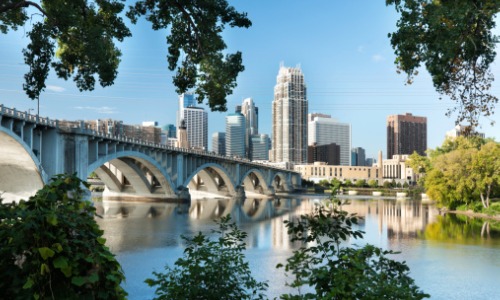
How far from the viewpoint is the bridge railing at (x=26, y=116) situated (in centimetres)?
3669

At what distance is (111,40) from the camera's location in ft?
37.7

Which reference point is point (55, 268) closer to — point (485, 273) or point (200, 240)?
point (200, 240)

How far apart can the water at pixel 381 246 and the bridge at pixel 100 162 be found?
317 inches

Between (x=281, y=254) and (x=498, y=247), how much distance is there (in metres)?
16.1

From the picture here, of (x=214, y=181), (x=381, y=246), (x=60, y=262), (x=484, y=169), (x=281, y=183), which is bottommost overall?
(x=281, y=183)

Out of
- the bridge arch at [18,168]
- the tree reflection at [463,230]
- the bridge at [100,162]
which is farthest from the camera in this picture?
the bridge at [100,162]

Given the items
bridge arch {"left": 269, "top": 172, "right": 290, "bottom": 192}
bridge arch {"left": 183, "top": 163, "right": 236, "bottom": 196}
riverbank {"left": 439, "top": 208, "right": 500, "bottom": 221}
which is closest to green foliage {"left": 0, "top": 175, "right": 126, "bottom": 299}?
riverbank {"left": 439, "top": 208, "right": 500, "bottom": 221}

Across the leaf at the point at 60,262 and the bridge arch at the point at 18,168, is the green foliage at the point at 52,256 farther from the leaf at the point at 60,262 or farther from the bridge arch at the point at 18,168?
the bridge arch at the point at 18,168

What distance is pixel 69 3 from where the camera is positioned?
34.3ft

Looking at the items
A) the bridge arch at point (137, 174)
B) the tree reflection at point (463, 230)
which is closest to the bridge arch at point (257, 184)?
the bridge arch at point (137, 174)

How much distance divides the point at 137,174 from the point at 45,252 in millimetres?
71925

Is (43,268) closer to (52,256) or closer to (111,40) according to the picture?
(52,256)

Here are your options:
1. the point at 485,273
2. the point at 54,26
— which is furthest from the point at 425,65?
the point at 485,273

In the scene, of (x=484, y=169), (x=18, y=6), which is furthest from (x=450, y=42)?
(x=484, y=169)
